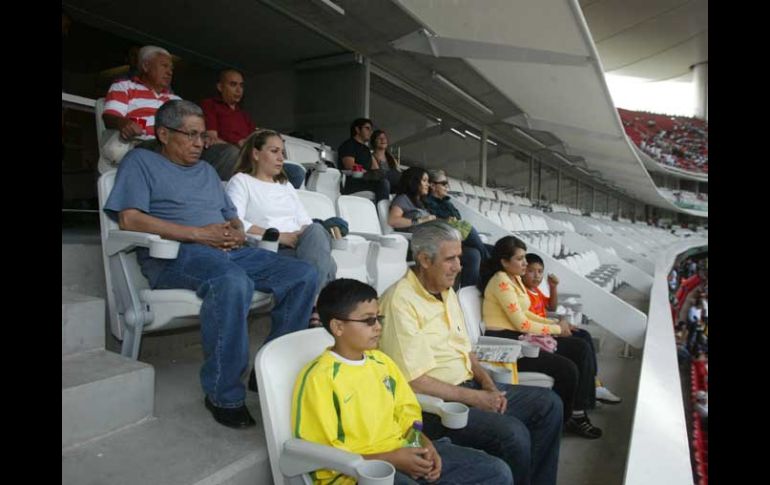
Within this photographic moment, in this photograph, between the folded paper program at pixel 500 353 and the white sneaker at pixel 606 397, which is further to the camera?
the white sneaker at pixel 606 397

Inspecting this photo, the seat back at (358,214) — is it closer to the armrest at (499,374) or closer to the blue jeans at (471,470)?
the armrest at (499,374)

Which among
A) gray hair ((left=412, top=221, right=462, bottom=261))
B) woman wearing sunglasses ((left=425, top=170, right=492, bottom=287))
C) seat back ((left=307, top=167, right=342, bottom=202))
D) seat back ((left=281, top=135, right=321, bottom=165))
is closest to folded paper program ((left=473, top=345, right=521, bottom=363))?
gray hair ((left=412, top=221, right=462, bottom=261))

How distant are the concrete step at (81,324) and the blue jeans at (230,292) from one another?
213 mm

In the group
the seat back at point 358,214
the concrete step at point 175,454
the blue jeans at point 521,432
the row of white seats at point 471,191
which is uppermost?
the row of white seats at point 471,191

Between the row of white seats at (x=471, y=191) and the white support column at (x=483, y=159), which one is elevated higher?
the white support column at (x=483, y=159)

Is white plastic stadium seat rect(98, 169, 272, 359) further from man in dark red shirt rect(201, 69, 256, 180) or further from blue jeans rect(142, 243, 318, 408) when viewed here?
man in dark red shirt rect(201, 69, 256, 180)

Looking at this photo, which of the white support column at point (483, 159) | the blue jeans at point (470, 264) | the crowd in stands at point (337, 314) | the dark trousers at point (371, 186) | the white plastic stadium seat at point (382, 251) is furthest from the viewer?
the white support column at point (483, 159)

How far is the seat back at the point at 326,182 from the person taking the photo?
422 centimetres

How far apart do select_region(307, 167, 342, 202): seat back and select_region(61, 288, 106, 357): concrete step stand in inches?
93.9

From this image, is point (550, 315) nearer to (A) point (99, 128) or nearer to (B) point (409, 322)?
(B) point (409, 322)

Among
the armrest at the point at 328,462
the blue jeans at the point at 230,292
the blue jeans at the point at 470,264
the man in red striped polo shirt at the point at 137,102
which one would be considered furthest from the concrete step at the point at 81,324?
the blue jeans at the point at 470,264

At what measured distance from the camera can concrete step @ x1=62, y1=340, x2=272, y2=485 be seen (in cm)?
137
